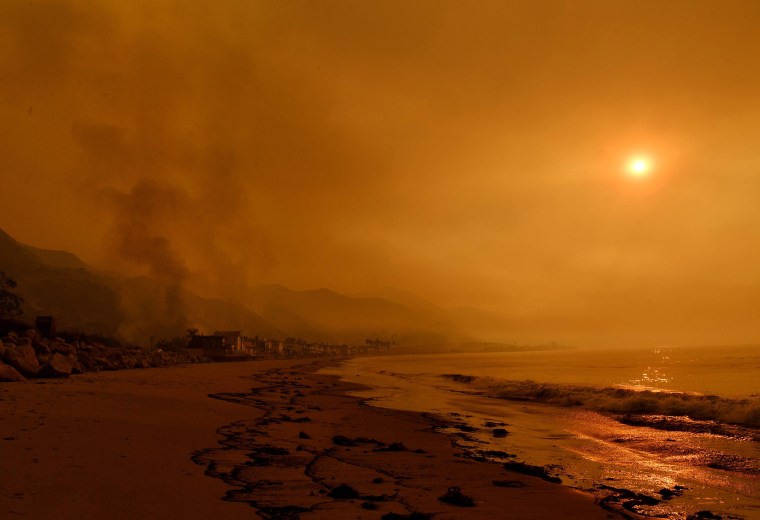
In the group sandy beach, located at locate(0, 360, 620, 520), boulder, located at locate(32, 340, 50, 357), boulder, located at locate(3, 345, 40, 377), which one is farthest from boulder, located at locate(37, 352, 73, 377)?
sandy beach, located at locate(0, 360, 620, 520)

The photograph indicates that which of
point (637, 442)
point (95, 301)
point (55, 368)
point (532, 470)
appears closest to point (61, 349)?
point (55, 368)

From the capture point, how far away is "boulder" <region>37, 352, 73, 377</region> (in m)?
22.0

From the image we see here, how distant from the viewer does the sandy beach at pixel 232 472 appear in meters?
5.74

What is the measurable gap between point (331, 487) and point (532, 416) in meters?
15.1

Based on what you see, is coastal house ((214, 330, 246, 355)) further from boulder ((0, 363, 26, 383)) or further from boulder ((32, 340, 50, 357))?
boulder ((0, 363, 26, 383))

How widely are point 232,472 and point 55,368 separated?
19.8m

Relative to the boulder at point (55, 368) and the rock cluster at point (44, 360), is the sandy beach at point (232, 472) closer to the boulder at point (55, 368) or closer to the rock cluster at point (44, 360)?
the rock cluster at point (44, 360)

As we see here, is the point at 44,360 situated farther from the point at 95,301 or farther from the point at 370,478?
the point at 95,301

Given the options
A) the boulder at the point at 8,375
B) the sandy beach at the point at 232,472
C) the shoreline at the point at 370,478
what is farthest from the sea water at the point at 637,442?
the boulder at the point at 8,375

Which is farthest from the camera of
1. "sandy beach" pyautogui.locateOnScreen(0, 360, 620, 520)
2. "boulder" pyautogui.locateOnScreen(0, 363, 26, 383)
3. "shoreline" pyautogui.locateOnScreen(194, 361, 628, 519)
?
"boulder" pyautogui.locateOnScreen(0, 363, 26, 383)

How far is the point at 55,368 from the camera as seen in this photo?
74.0ft

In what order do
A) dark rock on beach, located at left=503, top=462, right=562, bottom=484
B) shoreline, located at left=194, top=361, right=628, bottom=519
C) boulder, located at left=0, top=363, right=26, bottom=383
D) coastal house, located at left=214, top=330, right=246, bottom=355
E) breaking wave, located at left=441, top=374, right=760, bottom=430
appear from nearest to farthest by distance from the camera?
shoreline, located at left=194, top=361, right=628, bottom=519 < dark rock on beach, located at left=503, top=462, right=562, bottom=484 < boulder, located at left=0, top=363, right=26, bottom=383 < breaking wave, located at left=441, top=374, right=760, bottom=430 < coastal house, located at left=214, top=330, right=246, bottom=355

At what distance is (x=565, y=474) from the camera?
958 centimetres

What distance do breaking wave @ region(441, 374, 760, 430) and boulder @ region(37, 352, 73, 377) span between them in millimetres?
23407
